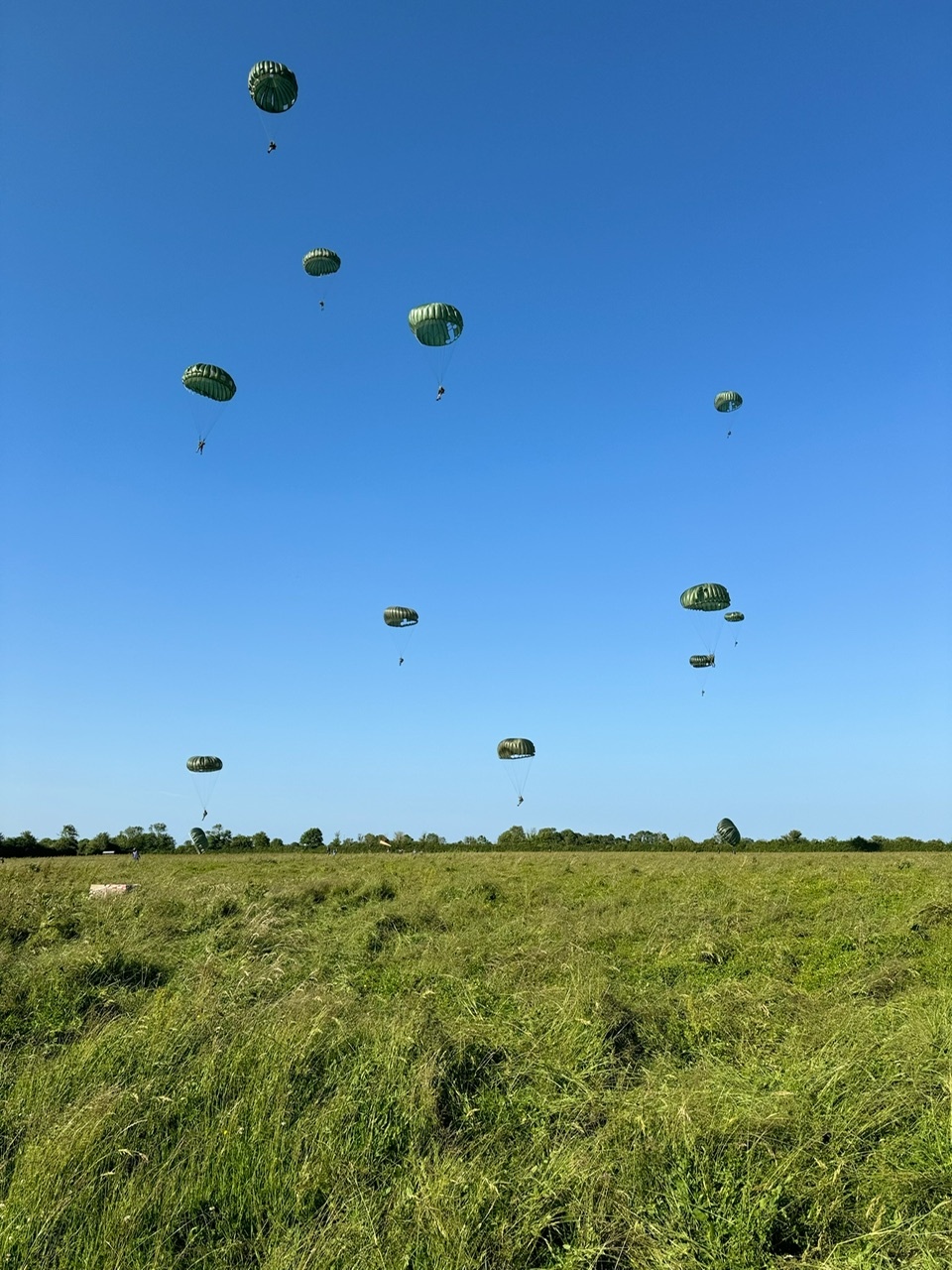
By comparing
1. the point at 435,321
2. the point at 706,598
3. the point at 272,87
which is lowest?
the point at 706,598

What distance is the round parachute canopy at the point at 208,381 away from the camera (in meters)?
25.0

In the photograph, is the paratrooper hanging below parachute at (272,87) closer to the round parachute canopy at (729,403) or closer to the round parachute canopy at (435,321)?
the round parachute canopy at (435,321)

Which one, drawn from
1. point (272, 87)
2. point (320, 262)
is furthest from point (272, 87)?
point (320, 262)

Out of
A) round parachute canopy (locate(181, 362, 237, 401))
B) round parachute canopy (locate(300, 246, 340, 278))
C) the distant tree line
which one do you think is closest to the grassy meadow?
round parachute canopy (locate(181, 362, 237, 401))

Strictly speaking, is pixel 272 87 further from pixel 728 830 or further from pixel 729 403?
pixel 728 830

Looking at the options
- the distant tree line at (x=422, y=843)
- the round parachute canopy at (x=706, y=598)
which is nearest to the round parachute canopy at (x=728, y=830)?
the distant tree line at (x=422, y=843)

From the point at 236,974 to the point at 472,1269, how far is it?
303 inches

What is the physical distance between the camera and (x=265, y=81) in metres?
24.5

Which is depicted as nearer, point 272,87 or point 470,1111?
point 470,1111

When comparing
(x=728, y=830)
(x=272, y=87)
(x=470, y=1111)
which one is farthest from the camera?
(x=728, y=830)

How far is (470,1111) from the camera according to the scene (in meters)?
6.80

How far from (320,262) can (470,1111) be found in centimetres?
3136

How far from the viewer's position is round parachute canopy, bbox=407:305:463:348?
82.5 feet

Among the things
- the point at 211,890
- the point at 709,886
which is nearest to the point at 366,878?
the point at 211,890
